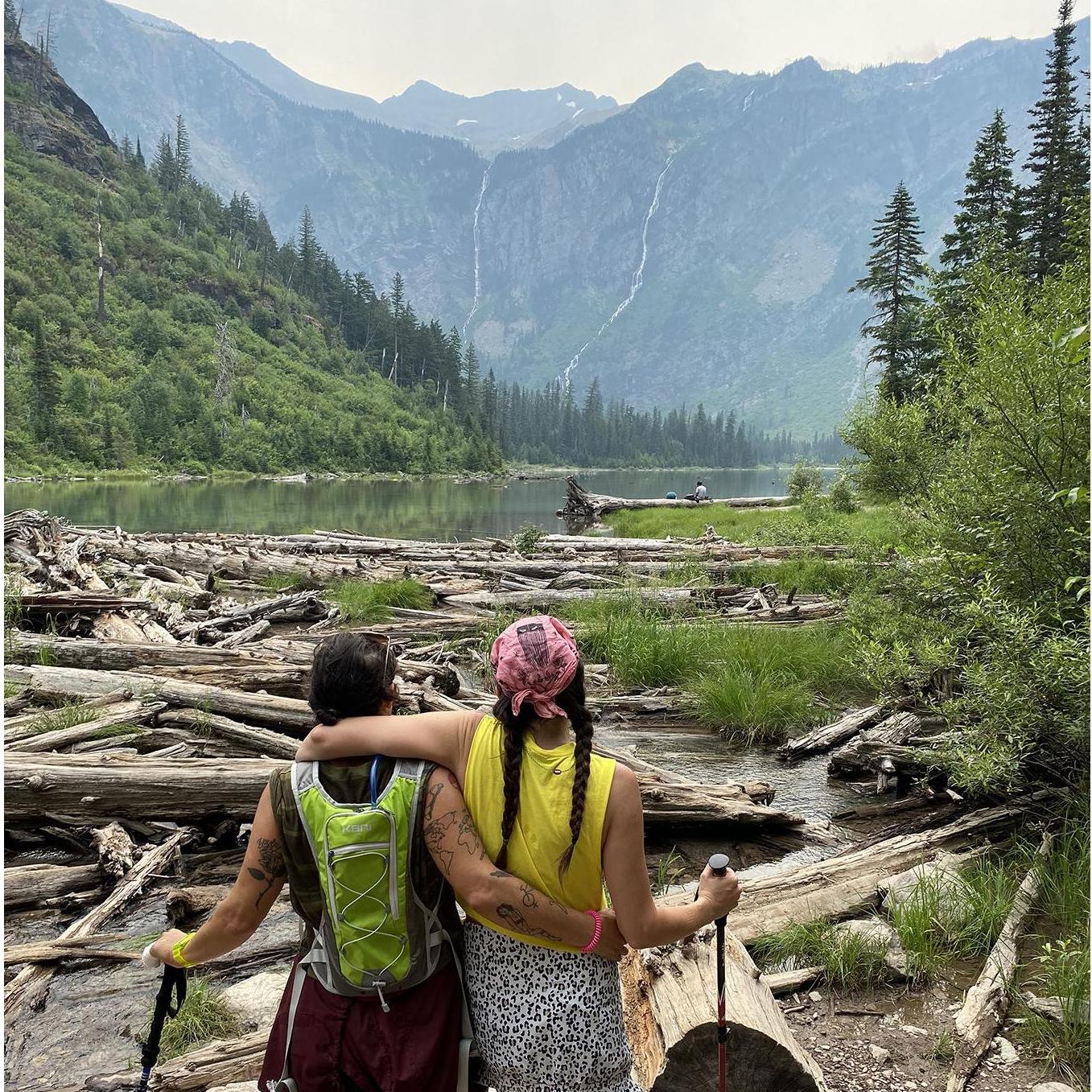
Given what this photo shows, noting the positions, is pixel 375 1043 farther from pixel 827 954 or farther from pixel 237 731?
pixel 237 731

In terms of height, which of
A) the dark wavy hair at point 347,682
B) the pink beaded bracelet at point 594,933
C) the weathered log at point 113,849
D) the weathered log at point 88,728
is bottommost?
the weathered log at point 113,849

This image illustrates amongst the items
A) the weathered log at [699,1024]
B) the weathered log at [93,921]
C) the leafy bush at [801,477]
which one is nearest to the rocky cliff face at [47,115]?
the leafy bush at [801,477]

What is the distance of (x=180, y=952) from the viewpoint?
2.58m

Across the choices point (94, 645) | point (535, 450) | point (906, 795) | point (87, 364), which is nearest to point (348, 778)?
point (906, 795)

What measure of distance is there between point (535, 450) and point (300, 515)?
439 feet

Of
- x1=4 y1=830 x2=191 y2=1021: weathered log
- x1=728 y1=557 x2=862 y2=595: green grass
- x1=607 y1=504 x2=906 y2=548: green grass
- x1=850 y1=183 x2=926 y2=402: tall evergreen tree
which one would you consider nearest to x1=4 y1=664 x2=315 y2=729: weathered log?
x1=4 y1=830 x2=191 y2=1021: weathered log

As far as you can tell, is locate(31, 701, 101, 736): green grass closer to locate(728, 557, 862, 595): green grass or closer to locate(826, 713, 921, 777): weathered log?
locate(826, 713, 921, 777): weathered log

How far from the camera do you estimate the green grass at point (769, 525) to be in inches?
794

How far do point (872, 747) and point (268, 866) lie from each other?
24.2 ft

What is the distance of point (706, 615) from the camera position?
1359 cm

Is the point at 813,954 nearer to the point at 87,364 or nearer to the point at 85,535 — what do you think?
the point at 85,535

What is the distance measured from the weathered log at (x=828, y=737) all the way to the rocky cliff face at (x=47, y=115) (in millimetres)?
151163

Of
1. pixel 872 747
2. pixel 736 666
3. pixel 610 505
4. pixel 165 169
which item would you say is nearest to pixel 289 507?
pixel 610 505

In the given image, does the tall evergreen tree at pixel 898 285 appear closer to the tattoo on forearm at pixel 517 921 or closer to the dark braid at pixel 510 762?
the dark braid at pixel 510 762
